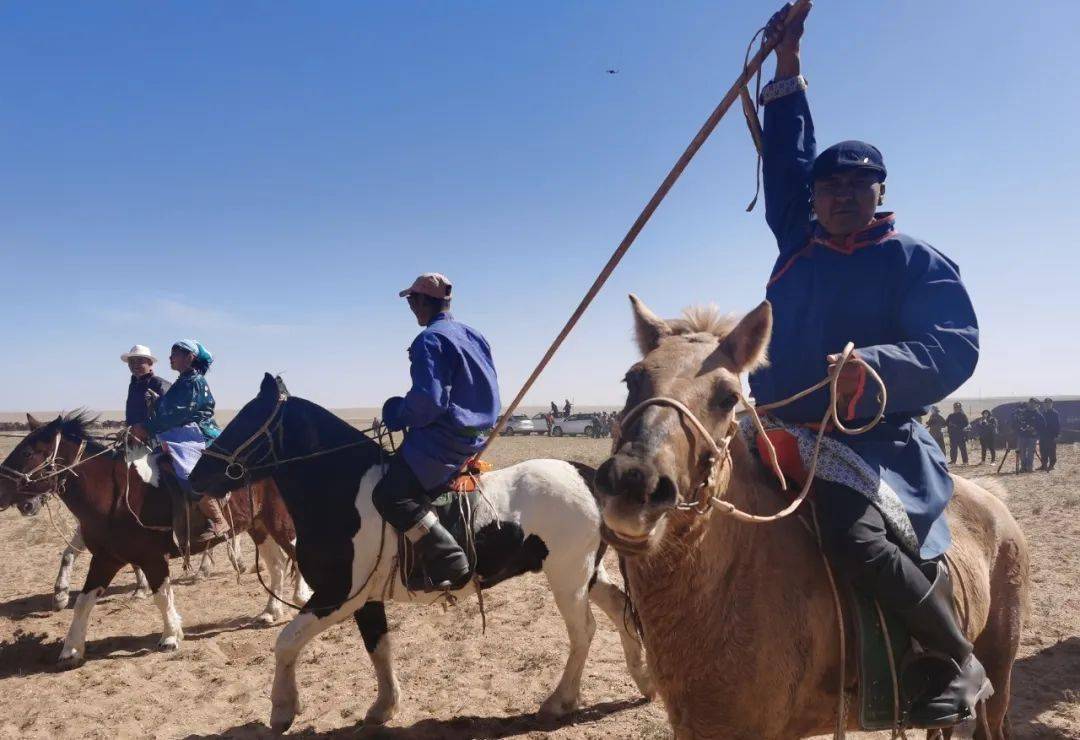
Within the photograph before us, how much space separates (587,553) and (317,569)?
7.15ft

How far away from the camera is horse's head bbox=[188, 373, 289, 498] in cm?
519

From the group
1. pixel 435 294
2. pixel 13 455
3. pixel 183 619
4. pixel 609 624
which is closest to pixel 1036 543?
pixel 609 624

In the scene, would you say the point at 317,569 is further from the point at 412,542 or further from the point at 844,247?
the point at 844,247

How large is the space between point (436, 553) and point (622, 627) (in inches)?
72.3

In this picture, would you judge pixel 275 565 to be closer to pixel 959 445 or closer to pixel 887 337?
pixel 887 337

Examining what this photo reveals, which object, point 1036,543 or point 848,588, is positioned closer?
point 848,588

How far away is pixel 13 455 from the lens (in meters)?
7.19

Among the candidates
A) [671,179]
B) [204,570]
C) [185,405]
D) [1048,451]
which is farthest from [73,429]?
[1048,451]

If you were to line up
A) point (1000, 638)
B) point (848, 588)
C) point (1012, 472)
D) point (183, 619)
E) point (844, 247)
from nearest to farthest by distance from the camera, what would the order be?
point (848, 588) < point (844, 247) < point (1000, 638) < point (183, 619) < point (1012, 472)

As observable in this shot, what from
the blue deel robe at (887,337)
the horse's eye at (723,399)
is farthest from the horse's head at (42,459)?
the blue deel robe at (887,337)

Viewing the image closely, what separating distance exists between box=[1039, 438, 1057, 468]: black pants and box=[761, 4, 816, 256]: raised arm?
78.2ft


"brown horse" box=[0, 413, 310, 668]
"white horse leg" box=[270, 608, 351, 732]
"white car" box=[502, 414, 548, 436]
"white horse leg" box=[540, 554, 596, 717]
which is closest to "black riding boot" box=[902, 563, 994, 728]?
"white horse leg" box=[540, 554, 596, 717]

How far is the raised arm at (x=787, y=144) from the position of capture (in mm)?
3256

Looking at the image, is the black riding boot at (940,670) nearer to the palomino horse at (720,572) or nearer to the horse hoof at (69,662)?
the palomino horse at (720,572)
